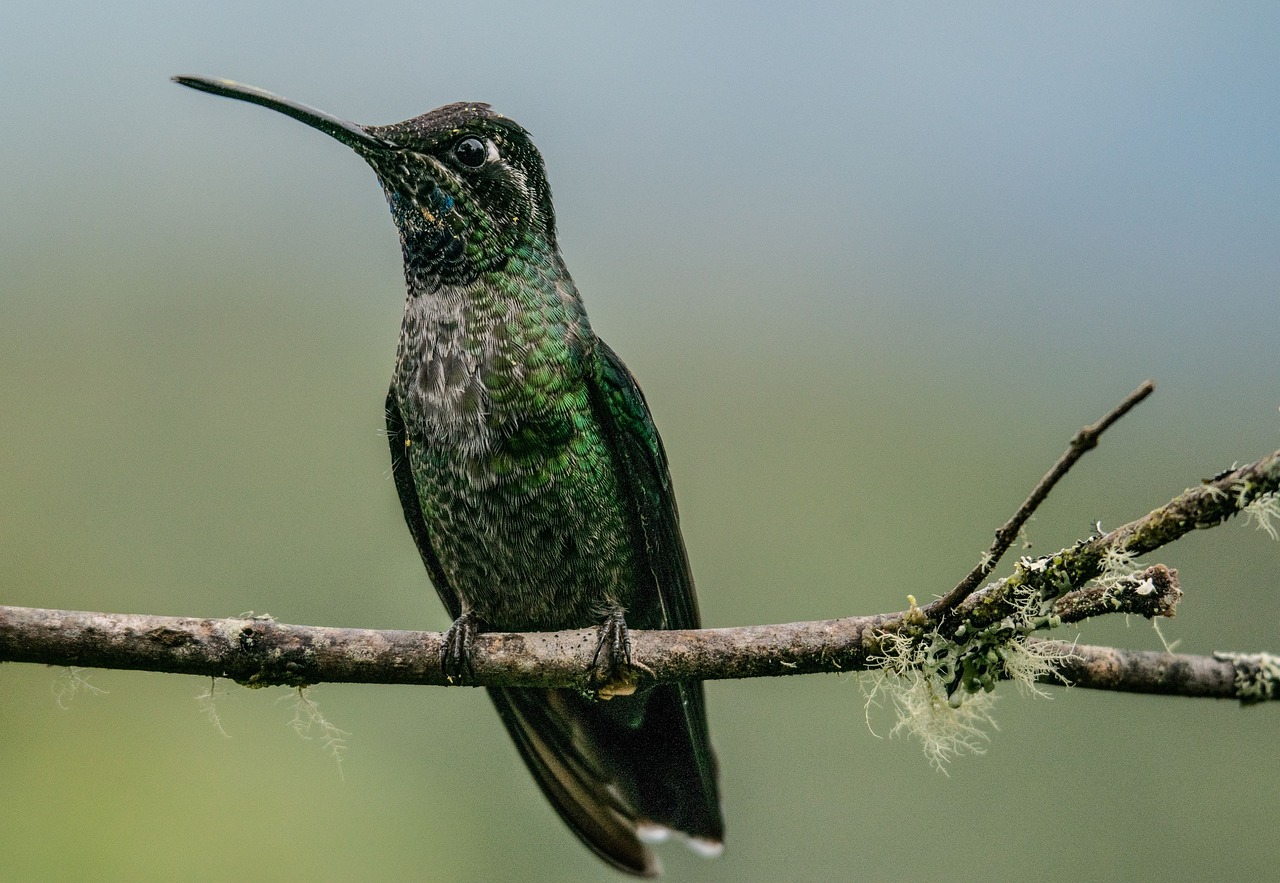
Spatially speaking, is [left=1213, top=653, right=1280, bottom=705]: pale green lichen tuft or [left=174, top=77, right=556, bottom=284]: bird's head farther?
[left=174, top=77, right=556, bottom=284]: bird's head

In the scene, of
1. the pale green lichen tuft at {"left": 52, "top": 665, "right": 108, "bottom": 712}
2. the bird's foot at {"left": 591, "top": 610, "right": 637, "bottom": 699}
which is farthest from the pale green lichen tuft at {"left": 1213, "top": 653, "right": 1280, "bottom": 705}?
the pale green lichen tuft at {"left": 52, "top": 665, "right": 108, "bottom": 712}

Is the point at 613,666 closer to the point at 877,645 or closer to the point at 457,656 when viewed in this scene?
the point at 457,656

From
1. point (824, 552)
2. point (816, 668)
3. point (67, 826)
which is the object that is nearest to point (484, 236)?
point (816, 668)

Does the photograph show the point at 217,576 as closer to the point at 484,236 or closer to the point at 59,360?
the point at 59,360

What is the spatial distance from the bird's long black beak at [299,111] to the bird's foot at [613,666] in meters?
2.30

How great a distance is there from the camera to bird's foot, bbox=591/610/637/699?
399 cm

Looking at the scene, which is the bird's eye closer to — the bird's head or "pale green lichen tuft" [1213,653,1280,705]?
the bird's head

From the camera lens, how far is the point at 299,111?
14.0ft

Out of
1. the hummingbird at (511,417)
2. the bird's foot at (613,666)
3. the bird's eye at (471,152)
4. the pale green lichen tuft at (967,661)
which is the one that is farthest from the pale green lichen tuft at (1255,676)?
the bird's eye at (471,152)

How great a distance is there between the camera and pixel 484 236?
184 inches

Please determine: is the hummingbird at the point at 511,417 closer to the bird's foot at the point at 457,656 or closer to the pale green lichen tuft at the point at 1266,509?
the bird's foot at the point at 457,656

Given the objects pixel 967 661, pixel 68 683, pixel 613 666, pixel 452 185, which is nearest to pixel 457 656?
pixel 613 666

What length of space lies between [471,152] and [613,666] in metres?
2.34

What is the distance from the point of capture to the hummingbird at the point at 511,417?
4430 millimetres
